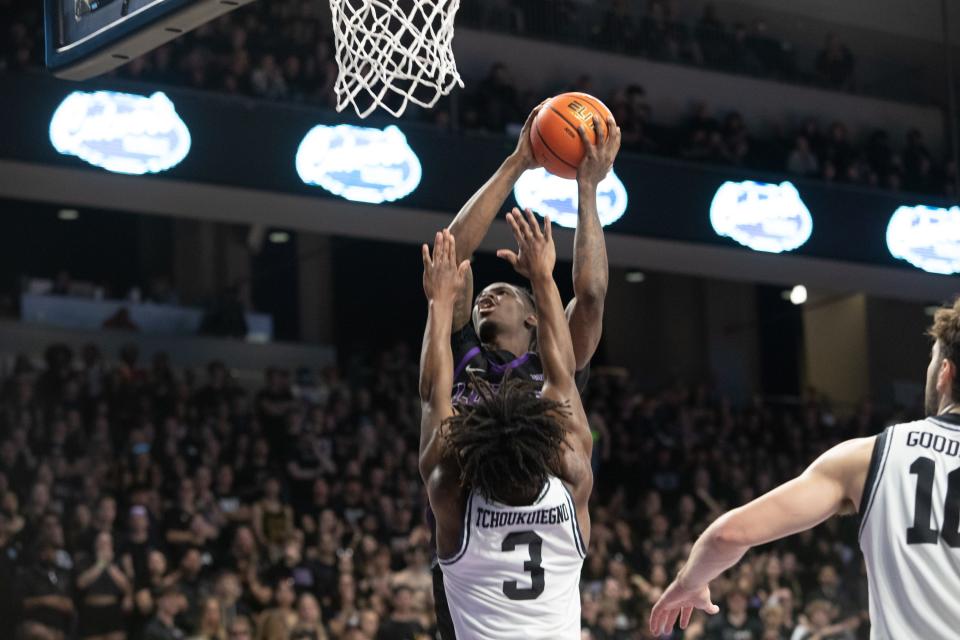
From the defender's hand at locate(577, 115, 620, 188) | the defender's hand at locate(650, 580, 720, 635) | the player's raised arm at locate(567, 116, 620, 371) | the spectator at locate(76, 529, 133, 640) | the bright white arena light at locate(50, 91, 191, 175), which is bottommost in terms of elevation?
A: the spectator at locate(76, 529, 133, 640)

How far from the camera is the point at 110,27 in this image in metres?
5.16

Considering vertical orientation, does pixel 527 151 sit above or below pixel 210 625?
above

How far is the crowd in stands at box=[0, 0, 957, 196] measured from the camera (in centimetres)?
1299

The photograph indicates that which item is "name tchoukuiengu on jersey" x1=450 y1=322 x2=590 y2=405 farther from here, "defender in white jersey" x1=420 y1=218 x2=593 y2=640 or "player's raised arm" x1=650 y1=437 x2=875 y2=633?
"player's raised arm" x1=650 y1=437 x2=875 y2=633

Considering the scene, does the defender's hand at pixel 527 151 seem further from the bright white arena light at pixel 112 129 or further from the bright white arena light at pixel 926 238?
the bright white arena light at pixel 926 238

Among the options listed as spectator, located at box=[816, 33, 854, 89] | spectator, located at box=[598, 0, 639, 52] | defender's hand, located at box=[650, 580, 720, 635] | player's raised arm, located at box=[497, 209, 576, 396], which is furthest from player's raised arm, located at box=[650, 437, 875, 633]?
spectator, located at box=[816, 33, 854, 89]

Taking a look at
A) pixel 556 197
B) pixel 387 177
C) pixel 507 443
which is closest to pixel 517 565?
pixel 507 443

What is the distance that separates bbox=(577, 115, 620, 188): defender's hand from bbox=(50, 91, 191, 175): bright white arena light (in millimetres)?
7579

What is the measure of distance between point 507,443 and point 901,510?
103 centimetres

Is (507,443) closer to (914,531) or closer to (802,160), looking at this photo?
(914,531)

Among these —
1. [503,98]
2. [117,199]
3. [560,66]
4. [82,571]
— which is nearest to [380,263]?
[560,66]

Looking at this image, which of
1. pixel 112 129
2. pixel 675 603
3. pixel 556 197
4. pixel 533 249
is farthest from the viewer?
pixel 556 197

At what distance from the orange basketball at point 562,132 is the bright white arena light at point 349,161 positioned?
25.9 ft

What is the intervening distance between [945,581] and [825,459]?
1.12 feet
